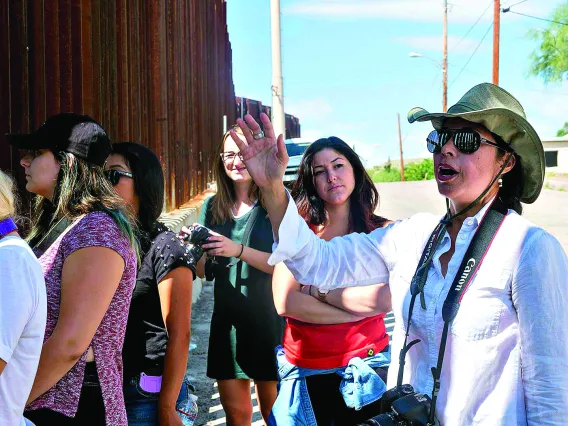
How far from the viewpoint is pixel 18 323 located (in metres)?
2.03

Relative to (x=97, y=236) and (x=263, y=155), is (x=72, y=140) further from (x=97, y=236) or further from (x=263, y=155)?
(x=263, y=155)

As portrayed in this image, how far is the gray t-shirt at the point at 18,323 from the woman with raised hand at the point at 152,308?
2.72 feet

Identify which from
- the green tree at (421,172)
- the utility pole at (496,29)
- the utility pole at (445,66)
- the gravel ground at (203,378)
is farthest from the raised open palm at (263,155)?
the green tree at (421,172)

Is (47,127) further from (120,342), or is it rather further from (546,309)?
(546,309)

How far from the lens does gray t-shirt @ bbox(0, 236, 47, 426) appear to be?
6.64 feet

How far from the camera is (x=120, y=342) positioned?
2.53m

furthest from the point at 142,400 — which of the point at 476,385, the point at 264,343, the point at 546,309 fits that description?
the point at 546,309

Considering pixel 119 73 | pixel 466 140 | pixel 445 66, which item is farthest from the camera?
pixel 445 66

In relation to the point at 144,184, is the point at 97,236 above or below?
below

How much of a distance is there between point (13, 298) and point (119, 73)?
16.3ft

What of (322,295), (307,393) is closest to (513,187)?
(322,295)

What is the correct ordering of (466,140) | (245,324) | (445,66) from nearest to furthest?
(466,140) < (245,324) < (445,66)

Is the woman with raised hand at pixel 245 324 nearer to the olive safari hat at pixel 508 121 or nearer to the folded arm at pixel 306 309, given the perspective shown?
the folded arm at pixel 306 309

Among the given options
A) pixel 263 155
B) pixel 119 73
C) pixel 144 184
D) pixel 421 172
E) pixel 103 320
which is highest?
pixel 119 73
